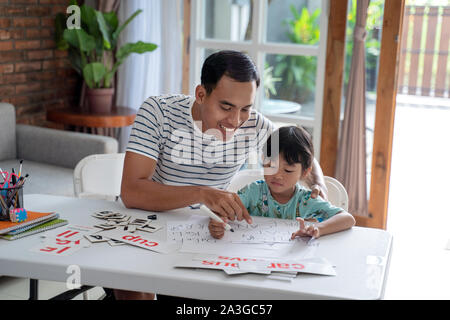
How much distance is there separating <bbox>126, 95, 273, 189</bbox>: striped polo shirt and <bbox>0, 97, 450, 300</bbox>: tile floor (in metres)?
0.94

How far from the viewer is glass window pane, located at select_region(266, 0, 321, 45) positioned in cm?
336

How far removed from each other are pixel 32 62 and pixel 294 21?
171cm

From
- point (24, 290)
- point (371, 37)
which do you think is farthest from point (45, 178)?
point (371, 37)

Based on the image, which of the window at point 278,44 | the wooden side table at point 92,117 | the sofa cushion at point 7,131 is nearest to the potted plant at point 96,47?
the wooden side table at point 92,117

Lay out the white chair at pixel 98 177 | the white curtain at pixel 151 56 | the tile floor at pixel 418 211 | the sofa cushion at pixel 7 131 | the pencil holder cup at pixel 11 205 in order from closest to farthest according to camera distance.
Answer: the pencil holder cup at pixel 11 205 → the white chair at pixel 98 177 → the tile floor at pixel 418 211 → the sofa cushion at pixel 7 131 → the white curtain at pixel 151 56

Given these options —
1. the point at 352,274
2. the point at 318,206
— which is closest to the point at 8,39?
the point at 318,206

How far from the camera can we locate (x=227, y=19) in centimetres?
357

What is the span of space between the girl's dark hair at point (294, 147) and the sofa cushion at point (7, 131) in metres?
2.07

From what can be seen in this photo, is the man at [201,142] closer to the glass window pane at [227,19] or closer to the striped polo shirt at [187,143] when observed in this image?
the striped polo shirt at [187,143]

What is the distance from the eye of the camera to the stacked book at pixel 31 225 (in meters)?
1.48

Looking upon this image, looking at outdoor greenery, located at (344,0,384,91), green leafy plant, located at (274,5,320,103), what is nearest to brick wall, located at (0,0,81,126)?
green leafy plant, located at (274,5,320,103)

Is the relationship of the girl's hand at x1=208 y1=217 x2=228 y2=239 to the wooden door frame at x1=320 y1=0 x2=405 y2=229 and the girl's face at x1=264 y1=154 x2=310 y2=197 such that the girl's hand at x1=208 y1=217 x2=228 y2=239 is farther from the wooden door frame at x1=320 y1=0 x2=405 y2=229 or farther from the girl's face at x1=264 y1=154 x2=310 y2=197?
the wooden door frame at x1=320 y1=0 x2=405 y2=229

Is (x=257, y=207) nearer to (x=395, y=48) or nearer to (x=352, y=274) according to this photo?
(x=352, y=274)
